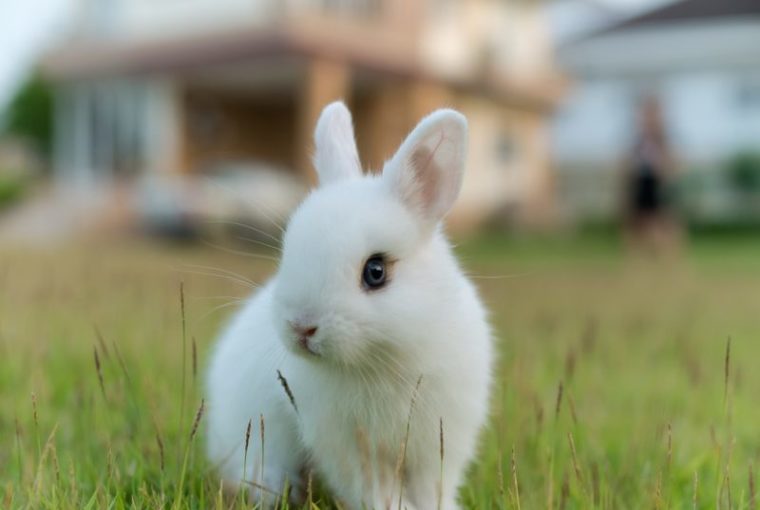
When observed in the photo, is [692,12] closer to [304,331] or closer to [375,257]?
[375,257]

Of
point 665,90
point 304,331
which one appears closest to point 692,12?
point 665,90

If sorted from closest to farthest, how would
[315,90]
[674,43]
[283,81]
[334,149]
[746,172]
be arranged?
[334,149]
[315,90]
[283,81]
[746,172]
[674,43]

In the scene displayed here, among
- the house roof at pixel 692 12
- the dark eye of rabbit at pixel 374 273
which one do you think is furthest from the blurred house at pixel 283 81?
the dark eye of rabbit at pixel 374 273

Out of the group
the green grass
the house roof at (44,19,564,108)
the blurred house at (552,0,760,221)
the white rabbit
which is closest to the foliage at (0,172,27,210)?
the house roof at (44,19,564,108)

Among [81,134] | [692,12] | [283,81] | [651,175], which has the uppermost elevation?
[692,12]

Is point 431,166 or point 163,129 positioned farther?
point 163,129

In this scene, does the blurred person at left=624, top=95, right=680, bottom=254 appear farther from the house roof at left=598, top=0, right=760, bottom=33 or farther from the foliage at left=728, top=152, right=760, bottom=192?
the house roof at left=598, top=0, right=760, bottom=33

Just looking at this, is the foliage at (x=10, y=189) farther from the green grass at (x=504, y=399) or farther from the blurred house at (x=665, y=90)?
the green grass at (x=504, y=399)
